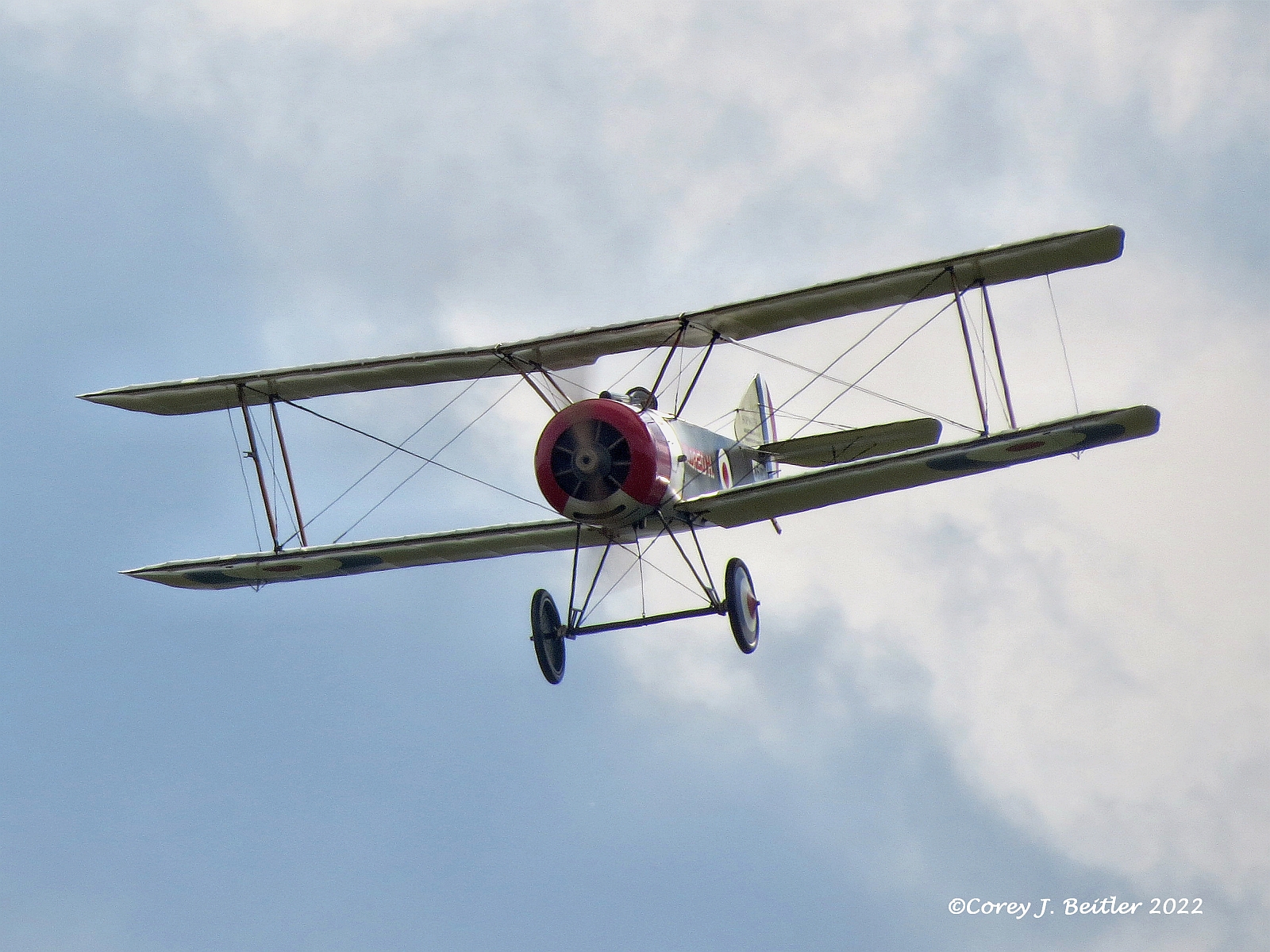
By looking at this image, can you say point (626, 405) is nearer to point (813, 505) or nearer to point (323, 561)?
point (813, 505)

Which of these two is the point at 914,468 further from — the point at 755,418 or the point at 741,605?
the point at 755,418

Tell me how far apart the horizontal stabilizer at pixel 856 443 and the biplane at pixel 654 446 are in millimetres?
18

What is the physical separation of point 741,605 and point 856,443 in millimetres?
2887

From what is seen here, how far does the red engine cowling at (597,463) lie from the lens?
16.7 m

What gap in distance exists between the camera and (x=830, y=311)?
17.9 m

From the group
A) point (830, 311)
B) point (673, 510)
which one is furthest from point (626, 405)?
point (830, 311)

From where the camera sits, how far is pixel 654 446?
16.9m

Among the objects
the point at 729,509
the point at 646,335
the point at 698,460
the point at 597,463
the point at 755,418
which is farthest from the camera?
the point at 755,418

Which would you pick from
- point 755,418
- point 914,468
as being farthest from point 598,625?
point 755,418

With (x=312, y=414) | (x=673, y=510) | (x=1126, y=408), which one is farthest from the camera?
(x=312, y=414)

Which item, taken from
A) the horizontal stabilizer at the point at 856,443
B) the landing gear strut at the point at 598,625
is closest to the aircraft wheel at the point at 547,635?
the landing gear strut at the point at 598,625

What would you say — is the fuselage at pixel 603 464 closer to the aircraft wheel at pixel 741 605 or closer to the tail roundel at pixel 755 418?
the aircraft wheel at pixel 741 605

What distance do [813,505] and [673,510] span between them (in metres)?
1.31

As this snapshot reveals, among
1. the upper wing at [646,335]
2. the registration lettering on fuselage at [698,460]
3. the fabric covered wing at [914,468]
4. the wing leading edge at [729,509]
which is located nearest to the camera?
the fabric covered wing at [914,468]
